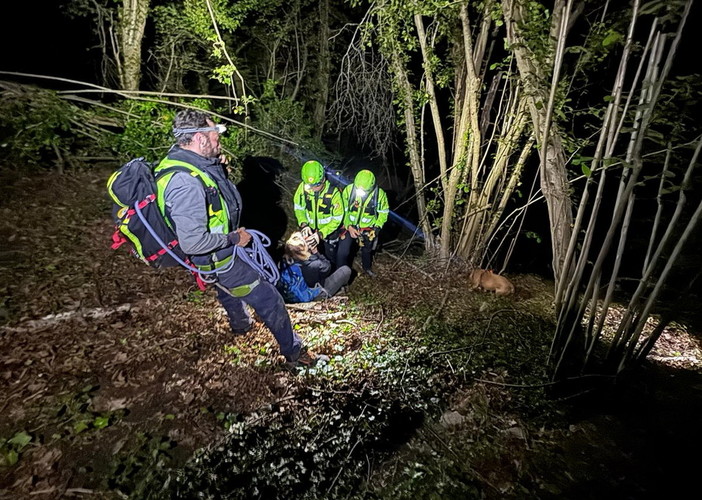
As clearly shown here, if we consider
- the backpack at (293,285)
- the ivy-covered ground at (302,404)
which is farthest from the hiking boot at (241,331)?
the backpack at (293,285)

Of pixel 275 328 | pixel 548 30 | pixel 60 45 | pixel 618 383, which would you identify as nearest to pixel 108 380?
pixel 275 328

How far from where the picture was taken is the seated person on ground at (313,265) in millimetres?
5016

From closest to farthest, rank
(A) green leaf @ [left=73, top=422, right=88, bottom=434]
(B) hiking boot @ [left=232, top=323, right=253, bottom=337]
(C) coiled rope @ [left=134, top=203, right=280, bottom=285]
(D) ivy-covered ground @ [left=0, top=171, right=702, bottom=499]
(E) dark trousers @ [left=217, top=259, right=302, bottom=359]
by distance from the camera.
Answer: (D) ivy-covered ground @ [left=0, top=171, right=702, bottom=499]
(A) green leaf @ [left=73, top=422, right=88, bottom=434]
(C) coiled rope @ [left=134, top=203, right=280, bottom=285]
(E) dark trousers @ [left=217, top=259, right=302, bottom=359]
(B) hiking boot @ [left=232, top=323, right=253, bottom=337]

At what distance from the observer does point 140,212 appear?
9.51 feet

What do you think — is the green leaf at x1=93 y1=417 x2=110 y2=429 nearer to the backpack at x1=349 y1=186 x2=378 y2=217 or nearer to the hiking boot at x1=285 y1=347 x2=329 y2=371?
the hiking boot at x1=285 y1=347 x2=329 y2=371

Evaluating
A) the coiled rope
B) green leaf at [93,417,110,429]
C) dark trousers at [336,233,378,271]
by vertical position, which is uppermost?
the coiled rope

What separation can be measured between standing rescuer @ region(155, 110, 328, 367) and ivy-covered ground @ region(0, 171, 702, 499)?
0.85 m

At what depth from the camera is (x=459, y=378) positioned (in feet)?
12.1


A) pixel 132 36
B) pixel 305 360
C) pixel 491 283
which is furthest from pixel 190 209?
pixel 132 36

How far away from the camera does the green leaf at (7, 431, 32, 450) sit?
2.60m

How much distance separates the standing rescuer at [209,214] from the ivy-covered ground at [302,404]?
0.85 m

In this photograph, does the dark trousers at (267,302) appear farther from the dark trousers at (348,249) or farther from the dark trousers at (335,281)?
the dark trousers at (348,249)

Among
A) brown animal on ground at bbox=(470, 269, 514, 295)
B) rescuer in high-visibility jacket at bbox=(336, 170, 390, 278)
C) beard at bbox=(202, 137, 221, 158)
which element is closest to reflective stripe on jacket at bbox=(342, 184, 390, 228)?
rescuer in high-visibility jacket at bbox=(336, 170, 390, 278)

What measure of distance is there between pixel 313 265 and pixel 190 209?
2.54 metres
